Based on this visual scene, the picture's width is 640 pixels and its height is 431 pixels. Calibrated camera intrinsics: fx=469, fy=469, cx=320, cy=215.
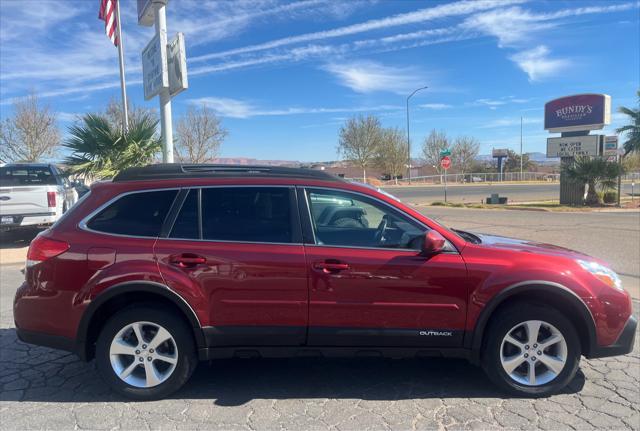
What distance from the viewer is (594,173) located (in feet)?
78.7

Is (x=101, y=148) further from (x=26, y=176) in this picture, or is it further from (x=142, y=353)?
(x=142, y=353)

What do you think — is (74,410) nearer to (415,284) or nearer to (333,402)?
(333,402)

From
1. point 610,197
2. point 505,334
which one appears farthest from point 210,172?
point 610,197

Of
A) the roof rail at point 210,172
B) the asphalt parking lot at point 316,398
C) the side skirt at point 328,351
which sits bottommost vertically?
the asphalt parking lot at point 316,398

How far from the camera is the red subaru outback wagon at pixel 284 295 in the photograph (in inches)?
136

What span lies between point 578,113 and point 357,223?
89.1 ft

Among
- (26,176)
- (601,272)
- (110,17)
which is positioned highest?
(110,17)

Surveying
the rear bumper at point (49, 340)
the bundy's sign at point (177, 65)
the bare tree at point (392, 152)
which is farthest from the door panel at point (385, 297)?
the bare tree at point (392, 152)

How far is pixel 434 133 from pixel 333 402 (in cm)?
7590

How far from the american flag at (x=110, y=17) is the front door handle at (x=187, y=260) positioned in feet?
45.1

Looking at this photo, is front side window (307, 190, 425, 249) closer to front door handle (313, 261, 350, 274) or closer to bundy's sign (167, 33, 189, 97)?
front door handle (313, 261, 350, 274)

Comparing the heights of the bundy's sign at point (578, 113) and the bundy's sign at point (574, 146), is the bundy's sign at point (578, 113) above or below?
above

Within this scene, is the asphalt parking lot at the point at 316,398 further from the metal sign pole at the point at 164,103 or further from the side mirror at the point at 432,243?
the metal sign pole at the point at 164,103

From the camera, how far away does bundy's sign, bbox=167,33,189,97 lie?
25.9 feet
